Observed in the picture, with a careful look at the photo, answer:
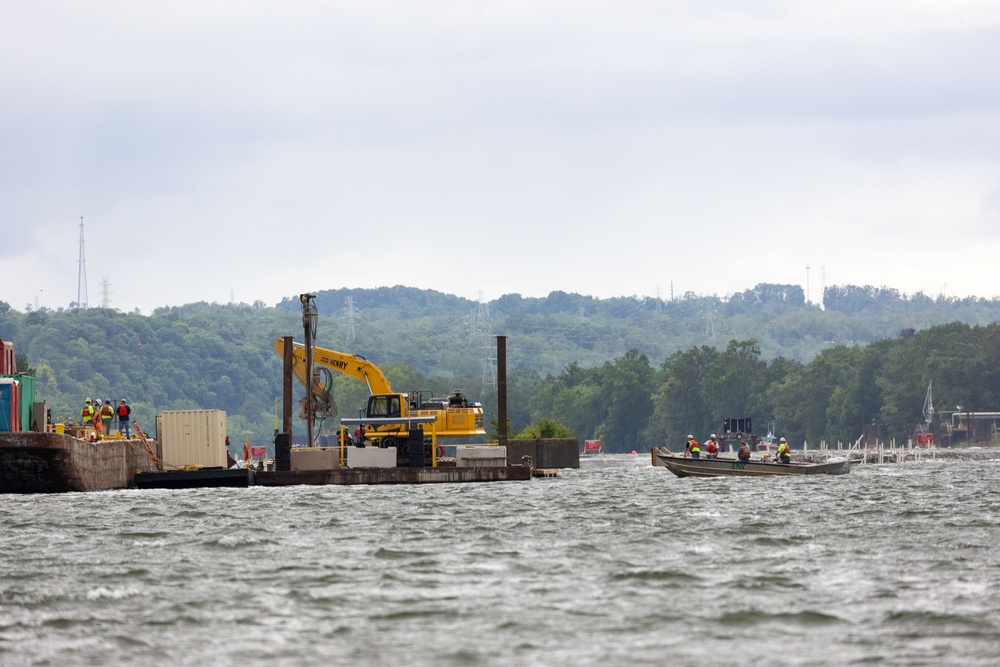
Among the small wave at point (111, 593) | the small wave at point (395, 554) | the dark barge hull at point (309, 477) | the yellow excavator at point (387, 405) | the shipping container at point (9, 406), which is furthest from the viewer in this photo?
the yellow excavator at point (387, 405)

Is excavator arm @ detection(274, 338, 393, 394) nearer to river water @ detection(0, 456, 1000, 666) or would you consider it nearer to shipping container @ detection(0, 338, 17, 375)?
shipping container @ detection(0, 338, 17, 375)

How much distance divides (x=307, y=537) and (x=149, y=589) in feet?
29.2

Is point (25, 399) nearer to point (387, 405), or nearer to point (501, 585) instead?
point (387, 405)

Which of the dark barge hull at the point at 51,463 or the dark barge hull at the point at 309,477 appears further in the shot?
the dark barge hull at the point at 309,477

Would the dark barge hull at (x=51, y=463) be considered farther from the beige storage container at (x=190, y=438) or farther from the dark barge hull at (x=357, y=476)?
the dark barge hull at (x=357, y=476)

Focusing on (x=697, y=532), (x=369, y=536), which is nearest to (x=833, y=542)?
(x=697, y=532)

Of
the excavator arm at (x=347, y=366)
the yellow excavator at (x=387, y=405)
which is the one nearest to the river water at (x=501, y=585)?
the yellow excavator at (x=387, y=405)

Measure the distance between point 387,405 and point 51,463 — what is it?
1549 cm

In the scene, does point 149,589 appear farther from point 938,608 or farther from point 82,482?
point 82,482

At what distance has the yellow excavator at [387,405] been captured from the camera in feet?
204

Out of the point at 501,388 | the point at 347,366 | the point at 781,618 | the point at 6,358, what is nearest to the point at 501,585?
the point at 781,618

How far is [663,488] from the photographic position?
58938 millimetres

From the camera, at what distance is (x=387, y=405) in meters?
63.0

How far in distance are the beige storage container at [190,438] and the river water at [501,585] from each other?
40.5 ft
